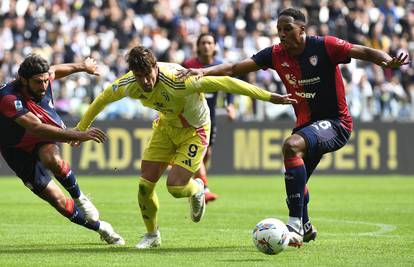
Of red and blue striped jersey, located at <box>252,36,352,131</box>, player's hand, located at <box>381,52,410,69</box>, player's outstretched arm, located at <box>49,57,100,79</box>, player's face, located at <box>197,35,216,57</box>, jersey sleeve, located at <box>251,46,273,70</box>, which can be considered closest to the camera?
player's hand, located at <box>381,52,410,69</box>

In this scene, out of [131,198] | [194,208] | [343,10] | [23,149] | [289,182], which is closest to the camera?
[289,182]

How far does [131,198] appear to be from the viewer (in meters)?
18.8

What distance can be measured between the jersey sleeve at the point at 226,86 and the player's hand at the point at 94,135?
124 cm

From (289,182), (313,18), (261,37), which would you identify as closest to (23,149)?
(289,182)

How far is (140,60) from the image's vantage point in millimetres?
10281

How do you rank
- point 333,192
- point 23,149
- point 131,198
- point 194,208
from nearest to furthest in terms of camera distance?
point 23,149 → point 194,208 → point 131,198 → point 333,192

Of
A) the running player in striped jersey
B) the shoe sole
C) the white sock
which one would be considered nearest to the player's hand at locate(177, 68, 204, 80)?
the running player in striped jersey

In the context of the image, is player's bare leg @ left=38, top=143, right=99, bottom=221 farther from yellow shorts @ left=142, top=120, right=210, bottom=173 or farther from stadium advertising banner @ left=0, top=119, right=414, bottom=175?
stadium advertising banner @ left=0, top=119, right=414, bottom=175

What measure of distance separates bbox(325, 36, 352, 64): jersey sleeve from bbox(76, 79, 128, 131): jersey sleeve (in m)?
2.22

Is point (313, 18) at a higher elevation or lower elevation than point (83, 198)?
higher

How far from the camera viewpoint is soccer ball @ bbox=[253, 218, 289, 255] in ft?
32.7

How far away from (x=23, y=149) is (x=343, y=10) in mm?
20658

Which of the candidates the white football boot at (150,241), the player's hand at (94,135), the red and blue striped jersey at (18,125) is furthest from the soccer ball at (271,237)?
the red and blue striped jersey at (18,125)

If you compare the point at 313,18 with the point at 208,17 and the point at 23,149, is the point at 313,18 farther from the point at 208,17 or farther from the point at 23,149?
the point at 23,149
